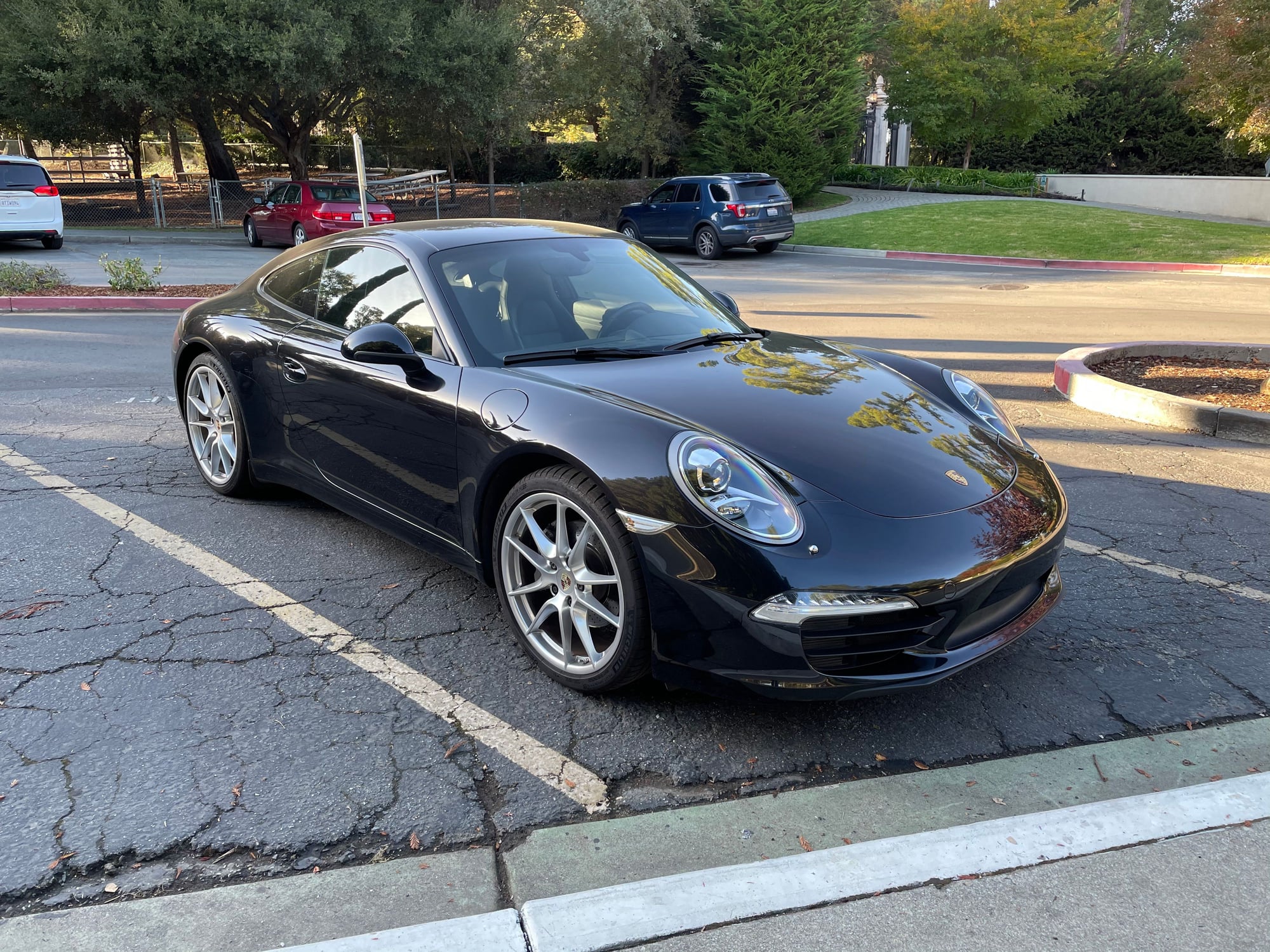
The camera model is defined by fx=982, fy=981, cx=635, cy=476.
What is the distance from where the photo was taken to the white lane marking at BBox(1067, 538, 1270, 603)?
4.02m

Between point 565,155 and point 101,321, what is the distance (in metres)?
27.5

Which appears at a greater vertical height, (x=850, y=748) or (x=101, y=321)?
(x=101, y=321)

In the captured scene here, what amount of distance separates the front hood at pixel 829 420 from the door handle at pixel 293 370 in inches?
48.7

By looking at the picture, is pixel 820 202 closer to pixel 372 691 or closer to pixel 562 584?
pixel 562 584

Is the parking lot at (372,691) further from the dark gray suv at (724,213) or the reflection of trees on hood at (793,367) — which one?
the dark gray suv at (724,213)

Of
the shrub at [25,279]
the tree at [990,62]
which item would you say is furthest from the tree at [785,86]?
the shrub at [25,279]

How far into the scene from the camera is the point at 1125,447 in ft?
20.2

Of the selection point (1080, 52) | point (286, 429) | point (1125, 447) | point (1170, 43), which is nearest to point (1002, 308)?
point (1125, 447)

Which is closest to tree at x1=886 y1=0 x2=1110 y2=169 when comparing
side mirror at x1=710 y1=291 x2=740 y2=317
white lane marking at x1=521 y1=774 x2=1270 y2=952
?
side mirror at x1=710 y1=291 x2=740 y2=317

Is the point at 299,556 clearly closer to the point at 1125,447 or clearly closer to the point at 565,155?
the point at 1125,447

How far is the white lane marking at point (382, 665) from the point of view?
9.19 feet

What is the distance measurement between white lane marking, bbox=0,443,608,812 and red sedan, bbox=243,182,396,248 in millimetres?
15336

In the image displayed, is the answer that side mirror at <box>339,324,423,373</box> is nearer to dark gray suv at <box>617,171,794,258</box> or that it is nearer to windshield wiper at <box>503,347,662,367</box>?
windshield wiper at <box>503,347,662,367</box>

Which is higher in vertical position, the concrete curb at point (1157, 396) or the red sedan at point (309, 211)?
the red sedan at point (309, 211)
